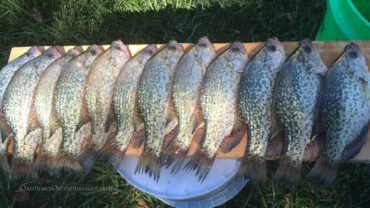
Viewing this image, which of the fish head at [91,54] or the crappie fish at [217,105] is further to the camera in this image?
the fish head at [91,54]

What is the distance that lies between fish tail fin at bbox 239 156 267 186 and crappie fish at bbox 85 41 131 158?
817 millimetres

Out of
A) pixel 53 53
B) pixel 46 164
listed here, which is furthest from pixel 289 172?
pixel 53 53

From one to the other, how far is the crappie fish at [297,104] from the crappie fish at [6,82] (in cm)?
159

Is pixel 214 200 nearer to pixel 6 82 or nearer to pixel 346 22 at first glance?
pixel 346 22

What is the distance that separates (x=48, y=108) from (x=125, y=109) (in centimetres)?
49

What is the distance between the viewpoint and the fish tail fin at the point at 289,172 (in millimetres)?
2334

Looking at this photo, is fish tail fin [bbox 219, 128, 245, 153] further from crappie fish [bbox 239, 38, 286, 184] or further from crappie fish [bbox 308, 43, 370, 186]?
crappie fish [bbox 308, 43, 370, 186]

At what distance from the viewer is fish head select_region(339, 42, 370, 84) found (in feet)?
7.72

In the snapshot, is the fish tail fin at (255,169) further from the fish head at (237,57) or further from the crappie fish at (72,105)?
the crappie fish at (72,105)

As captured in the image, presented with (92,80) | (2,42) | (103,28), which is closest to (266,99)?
(92,80)

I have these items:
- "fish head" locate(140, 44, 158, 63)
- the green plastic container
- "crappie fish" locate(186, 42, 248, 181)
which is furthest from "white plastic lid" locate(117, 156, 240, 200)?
the green plastic container

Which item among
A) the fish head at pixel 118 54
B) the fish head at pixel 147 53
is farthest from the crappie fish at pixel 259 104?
the fish head at pixel 118 54

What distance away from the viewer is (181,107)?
2.54 meters

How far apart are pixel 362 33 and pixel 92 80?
1.58 meters
